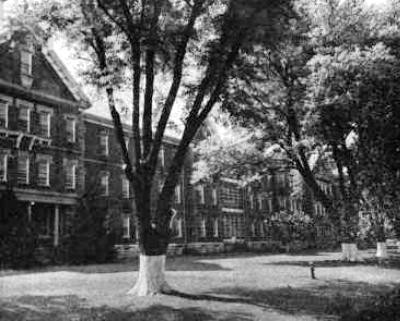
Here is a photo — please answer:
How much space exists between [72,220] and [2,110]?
25.7 ft

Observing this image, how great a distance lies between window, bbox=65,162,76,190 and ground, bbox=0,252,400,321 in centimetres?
1332

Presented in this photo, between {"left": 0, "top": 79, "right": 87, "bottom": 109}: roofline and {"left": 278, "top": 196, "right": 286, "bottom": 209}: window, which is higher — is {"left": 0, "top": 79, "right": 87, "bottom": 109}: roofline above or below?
above

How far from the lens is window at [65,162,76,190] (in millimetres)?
33844

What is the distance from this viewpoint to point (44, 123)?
32531mm

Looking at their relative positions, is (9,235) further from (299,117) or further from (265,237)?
(265,237)

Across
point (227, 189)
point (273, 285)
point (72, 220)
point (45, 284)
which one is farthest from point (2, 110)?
point (227, 189)

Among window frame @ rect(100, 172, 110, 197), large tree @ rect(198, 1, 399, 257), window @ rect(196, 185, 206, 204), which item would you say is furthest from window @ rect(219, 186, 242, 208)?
large tree @ rect(198, 1, 399, 257)

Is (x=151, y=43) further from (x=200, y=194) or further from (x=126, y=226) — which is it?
(x=200, y=194)

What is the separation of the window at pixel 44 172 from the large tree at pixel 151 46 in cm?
1809

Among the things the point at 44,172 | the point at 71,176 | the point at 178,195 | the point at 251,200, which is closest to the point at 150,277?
the point at 44,172

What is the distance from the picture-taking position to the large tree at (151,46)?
13508 mm

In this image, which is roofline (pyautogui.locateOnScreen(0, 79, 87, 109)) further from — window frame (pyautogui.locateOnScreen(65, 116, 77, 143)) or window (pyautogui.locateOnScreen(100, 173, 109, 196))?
window (pyautogui.locateOnScreen(100, 173, 109, 196))

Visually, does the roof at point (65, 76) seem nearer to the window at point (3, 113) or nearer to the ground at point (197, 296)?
the window at point (3, 113)

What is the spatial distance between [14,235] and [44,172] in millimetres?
7052
